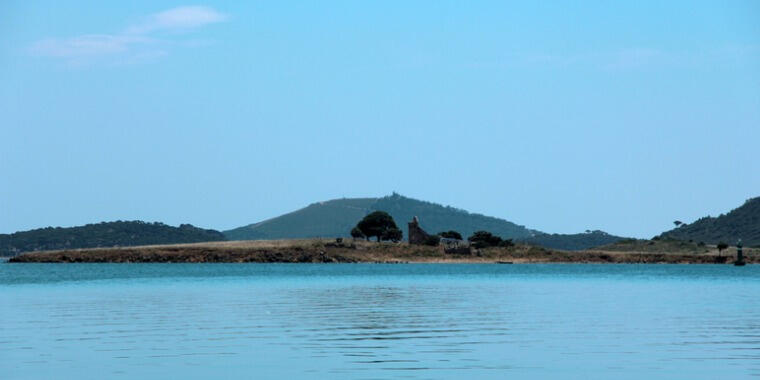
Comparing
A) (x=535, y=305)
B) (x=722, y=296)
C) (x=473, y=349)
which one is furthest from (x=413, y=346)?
(x=722, y=296)

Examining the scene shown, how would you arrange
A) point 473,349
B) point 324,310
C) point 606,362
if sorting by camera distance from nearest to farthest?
point 606,362
point 473,349
point 324,310

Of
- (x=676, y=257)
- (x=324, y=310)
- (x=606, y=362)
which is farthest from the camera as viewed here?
(x=676, y=257)

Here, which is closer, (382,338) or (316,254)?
(382,338)

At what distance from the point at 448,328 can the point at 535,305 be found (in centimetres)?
1424

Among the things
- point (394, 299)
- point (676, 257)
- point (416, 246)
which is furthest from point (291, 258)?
point (394, 299)

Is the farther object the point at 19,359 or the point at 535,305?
the point at 535,305

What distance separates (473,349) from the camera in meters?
29.7

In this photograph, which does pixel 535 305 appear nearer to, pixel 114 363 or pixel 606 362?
pixel 606 362

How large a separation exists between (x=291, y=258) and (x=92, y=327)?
145m

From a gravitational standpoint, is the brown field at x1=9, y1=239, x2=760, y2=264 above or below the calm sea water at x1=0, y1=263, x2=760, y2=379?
above

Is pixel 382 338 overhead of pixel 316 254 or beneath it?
beneath

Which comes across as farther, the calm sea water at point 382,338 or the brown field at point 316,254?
the brown field at point 316,254

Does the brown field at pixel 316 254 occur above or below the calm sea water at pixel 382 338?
above

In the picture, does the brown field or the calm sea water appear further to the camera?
the brown field
